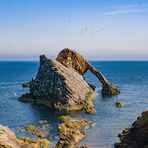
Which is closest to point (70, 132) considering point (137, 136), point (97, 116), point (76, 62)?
point (137, 136)

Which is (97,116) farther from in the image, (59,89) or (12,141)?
(12,141)

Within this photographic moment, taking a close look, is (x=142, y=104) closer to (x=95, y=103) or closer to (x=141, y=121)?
(x=95, y=103)

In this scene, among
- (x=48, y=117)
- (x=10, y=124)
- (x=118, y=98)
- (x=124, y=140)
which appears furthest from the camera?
(x=118, y=98)

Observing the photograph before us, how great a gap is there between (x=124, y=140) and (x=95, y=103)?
64.0 m

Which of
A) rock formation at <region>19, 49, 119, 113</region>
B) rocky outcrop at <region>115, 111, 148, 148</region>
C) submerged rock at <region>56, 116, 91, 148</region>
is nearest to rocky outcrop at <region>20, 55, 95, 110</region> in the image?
rock formation at <region>19, 49, 119, 113</region>

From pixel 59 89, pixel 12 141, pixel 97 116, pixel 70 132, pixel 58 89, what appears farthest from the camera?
pixel 58 89

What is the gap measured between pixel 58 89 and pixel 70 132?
135ft

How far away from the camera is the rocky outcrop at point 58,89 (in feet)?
369

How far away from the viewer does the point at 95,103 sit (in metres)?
122

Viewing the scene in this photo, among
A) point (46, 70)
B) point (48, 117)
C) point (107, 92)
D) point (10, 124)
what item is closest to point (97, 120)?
point (48, 117)

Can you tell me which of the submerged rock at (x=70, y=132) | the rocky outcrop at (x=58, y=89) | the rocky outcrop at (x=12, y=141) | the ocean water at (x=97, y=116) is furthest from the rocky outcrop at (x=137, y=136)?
the rocky outcrop at (x=58, y=89)

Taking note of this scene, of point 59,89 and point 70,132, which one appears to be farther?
point 59,89

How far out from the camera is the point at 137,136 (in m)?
56.2

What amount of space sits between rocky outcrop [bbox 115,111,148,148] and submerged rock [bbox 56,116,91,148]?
1066 cm
